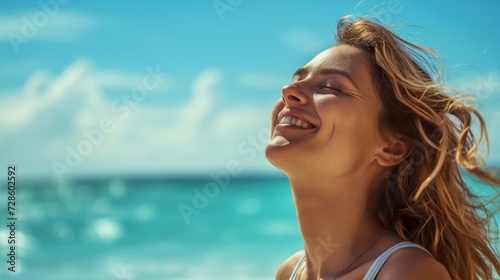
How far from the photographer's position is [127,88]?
23.2m

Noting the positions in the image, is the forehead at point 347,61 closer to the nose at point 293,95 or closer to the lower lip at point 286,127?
the nose at point 293,95

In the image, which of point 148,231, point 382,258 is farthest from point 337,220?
point 148,231

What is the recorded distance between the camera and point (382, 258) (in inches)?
97.7

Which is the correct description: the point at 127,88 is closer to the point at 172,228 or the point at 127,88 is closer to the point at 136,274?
the point at 172,228

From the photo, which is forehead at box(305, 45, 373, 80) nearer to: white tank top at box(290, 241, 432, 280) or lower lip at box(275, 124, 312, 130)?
lower lip at box(275, 124, 312, 130)

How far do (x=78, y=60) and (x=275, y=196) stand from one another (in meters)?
7.66

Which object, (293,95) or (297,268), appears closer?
(293,95)

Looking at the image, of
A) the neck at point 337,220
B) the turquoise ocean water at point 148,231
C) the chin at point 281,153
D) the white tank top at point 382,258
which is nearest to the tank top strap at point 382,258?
the white tank top at point 382,258

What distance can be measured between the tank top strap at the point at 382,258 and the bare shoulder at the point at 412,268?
0.02m

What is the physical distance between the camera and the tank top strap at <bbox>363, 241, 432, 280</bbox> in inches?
96.2

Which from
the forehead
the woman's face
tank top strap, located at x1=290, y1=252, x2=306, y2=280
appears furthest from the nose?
tank top strap, located at x1=290, y1=252, x2=306, y2=280

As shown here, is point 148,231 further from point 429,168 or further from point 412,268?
point 412,268

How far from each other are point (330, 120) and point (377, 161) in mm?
303

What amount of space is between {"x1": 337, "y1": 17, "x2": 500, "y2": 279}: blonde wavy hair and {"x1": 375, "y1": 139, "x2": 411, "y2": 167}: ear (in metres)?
0.02
